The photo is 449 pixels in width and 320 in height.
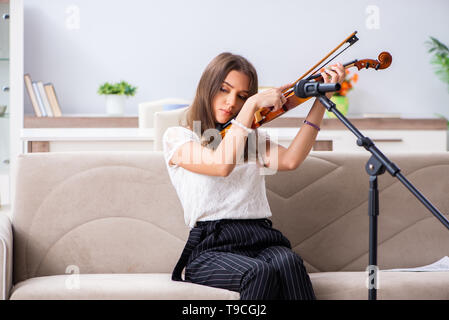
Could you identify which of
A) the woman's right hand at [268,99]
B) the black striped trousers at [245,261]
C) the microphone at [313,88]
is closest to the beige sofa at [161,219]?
the black striped trousers at [245,261]

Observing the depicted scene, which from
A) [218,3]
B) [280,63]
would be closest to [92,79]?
[218,3]

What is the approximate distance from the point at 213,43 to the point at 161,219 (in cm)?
315

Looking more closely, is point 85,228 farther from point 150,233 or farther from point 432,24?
point 432,24

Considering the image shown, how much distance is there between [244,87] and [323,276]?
1.96 ft

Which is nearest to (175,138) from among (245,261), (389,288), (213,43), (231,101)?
(231,101)

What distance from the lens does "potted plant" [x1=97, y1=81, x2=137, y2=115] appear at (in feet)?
13.9

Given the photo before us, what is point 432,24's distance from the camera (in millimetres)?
4719

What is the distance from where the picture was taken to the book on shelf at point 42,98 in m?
4.05

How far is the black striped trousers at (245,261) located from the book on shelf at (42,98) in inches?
118

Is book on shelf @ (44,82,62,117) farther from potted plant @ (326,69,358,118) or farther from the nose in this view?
the nose

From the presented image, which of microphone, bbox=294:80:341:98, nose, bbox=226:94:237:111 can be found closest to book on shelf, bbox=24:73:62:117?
nose, bbox=226:94:237:111

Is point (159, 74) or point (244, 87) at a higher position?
point (159, 74)

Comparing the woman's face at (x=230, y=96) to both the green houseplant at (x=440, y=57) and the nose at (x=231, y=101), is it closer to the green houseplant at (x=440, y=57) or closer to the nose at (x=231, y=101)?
the nose at (x=231, y=101)

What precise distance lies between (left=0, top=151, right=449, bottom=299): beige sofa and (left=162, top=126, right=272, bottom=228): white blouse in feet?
0.57
